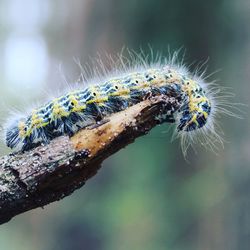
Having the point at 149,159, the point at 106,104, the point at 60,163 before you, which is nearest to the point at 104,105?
the point at 106,104

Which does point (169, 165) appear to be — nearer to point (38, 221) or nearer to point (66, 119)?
point (38, 221)

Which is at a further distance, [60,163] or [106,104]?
[106,104]

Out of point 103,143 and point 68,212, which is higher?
point 103,143

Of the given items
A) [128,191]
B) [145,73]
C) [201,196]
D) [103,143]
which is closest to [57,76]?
[128,191]

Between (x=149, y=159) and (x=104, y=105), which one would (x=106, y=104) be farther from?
(x=149, y=159)

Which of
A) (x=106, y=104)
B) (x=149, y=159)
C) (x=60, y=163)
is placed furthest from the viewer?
(x=149, y=159)

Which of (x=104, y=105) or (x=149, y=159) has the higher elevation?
(x=104, y=105)

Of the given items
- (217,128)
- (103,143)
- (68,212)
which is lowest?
(68,212)
